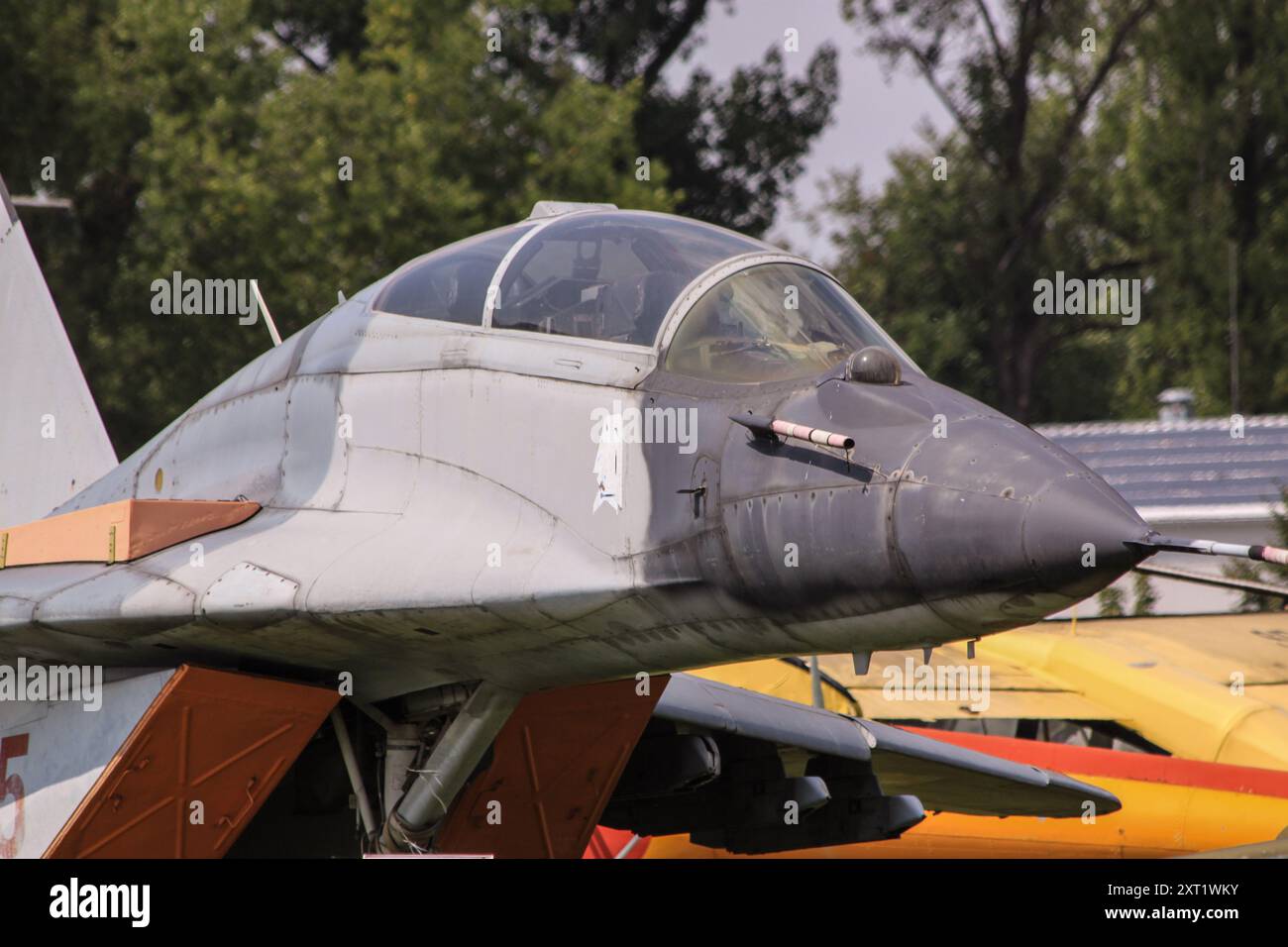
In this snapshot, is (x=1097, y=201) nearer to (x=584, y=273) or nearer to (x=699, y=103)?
(x=699, y=103)

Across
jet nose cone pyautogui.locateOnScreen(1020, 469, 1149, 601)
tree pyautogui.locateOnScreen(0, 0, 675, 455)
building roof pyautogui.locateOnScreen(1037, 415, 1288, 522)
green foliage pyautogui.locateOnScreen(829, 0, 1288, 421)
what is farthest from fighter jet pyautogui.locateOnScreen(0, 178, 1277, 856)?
green foliage pyautogui.locateOnScreen(829, 0, 1288, 421)

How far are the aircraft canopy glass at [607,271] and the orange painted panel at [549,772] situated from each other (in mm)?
2047

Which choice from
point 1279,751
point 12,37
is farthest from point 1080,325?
point 1279,751

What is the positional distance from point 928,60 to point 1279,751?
3160 centimetres

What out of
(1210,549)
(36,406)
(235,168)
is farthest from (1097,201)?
(1210,549)

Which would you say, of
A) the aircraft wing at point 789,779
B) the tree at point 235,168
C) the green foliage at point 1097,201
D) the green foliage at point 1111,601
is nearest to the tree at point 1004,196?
the green foliage at point 1097,201

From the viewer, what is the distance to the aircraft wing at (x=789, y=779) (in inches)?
376

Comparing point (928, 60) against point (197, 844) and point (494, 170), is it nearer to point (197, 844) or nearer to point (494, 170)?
point (494, 170)

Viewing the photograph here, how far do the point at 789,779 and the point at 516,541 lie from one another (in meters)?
4.03

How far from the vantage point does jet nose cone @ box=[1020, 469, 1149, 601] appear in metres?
5.05

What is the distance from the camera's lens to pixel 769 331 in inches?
248

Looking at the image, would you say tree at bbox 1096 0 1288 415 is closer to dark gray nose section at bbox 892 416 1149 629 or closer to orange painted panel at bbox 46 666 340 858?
orange painted panel at bbox 46 666 340 858

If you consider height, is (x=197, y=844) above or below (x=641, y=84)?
below
